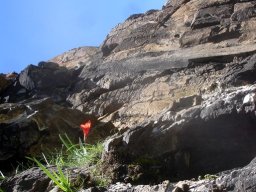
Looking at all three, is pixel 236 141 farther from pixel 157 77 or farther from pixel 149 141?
pixel 157 77

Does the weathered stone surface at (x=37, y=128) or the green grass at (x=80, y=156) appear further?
the weathered stone surface at (x=37, y=128)

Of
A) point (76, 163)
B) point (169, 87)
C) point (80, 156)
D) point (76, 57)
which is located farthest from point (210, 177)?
point (76, 57)

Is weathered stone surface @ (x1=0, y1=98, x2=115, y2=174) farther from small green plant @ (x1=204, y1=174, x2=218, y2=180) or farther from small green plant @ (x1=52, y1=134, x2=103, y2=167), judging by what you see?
small green plant @ (x1=204, y1=174, x2=218, y2=180)

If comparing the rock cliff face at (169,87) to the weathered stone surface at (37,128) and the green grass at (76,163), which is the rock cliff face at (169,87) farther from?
the weathered stone surface at (37,128)

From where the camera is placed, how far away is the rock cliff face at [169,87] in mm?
4434

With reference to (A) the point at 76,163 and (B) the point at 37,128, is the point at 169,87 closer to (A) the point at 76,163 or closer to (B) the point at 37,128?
(B) the point at 37,128

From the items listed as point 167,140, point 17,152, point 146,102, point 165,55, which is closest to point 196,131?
point 167,140

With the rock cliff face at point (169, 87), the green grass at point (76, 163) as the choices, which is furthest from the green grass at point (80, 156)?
the rock cliff face at point (169, 87)

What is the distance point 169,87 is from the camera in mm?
9133

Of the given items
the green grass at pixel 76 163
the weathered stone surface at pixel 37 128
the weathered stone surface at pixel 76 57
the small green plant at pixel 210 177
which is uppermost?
the weathered stone surface at pixel 76 57

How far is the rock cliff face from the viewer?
14.5 feet

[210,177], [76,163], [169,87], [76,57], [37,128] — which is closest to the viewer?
[210,177]

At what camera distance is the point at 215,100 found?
4.65 meters

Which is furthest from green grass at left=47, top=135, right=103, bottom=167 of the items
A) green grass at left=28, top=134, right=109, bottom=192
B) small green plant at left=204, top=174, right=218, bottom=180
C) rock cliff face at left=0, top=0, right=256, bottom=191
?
small green plant at left=204, top=174, right=218, bottom=180
